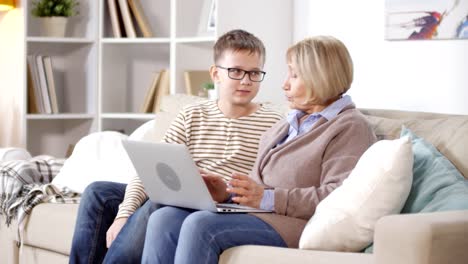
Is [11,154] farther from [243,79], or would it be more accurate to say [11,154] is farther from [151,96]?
[243,79]

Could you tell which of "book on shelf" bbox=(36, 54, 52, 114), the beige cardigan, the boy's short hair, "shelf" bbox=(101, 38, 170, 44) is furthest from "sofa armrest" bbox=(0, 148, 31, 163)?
the beige cardigan

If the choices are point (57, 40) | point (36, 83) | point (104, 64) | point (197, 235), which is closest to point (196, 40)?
point (104, 64)

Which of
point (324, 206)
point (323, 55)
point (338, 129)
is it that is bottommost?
point (324, 206)

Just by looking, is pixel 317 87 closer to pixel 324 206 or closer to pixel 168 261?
pixel 324 206

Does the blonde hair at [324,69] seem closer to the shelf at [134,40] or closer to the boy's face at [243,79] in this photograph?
the boy's face at [243,79]

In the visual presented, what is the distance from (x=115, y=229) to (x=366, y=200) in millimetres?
870

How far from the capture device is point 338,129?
8.16 feet

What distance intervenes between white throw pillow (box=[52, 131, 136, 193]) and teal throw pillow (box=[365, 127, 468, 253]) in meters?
1.33

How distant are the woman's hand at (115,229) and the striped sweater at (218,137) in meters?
0.08

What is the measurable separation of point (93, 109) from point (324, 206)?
2742 mm

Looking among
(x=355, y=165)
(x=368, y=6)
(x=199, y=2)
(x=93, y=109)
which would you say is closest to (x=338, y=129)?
(x=355, y=165)

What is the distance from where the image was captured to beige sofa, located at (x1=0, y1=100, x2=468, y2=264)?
6.39 ft

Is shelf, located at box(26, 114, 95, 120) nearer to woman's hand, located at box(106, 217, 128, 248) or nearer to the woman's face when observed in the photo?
woman's hand, located at box(106, 217, 128, 248)

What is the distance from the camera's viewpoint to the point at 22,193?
348 cm
